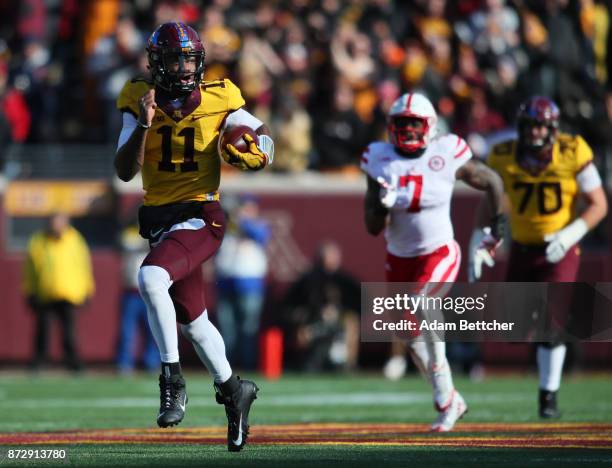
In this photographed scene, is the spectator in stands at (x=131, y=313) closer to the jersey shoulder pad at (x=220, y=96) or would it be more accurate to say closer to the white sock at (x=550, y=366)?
the white sock at (x=550, y=366)

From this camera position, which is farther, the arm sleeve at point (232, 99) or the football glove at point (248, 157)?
the arm sleeve at point (232, 99)

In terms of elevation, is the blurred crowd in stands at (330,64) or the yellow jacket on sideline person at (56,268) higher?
the blurred crowd in stands at (330,64)

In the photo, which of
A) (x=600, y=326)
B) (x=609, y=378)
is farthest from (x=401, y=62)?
(x=600, y=326)

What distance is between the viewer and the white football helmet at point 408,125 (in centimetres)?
838

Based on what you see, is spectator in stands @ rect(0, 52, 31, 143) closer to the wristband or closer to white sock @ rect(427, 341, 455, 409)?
white sock @ rect(427, 341, 455, 409)

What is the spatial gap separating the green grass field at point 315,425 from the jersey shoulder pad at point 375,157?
5.36ft

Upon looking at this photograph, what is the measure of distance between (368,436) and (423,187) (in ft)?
5.30

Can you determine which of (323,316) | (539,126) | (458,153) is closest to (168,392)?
(458,153)

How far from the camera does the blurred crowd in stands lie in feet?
50.7

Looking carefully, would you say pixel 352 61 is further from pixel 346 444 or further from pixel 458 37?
pixel 346 444

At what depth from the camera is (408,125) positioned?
8438 mm

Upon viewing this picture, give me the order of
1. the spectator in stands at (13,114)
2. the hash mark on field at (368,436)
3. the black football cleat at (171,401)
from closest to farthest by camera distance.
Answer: the black football cleat at (171,401), the hash mark on field at (368,436), the spectator in stands at (13,114)

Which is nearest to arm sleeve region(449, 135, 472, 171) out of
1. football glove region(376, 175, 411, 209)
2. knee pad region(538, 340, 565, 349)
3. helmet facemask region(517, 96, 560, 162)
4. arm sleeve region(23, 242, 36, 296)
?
football glove region(376, 175, 411, 209)

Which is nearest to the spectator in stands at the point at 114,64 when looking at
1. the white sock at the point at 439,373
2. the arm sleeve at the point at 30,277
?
the arm sleeve at the point at 30,277
